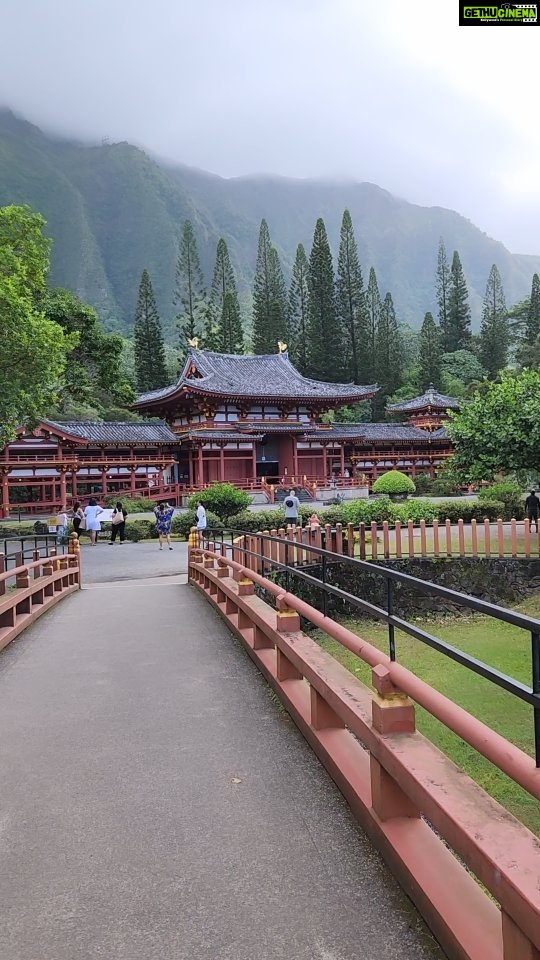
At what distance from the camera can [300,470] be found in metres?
42.5

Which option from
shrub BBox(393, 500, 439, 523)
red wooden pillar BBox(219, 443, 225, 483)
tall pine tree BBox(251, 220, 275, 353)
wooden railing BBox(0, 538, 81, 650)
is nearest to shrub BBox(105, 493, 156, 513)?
red wooden pillar BBox(219, 443, 225, 483)

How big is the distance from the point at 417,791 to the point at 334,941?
1.85 feet

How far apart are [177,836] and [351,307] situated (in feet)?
211

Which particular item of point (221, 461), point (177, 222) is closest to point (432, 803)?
point (221, 461)

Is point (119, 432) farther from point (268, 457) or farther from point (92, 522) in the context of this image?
point (92, 522)

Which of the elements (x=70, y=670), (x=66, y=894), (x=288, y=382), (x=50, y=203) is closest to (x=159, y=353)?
(x=288, y=382)

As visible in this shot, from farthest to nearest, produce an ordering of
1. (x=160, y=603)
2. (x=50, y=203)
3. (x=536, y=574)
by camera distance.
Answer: (x=50, y=203) → (x=536, y=574) → (x=160, y=603)

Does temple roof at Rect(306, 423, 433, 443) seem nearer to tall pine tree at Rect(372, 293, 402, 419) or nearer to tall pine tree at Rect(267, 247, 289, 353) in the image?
tall pine tree at Rect(372, 293, 402, 419)

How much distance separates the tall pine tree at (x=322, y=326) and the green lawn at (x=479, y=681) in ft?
161

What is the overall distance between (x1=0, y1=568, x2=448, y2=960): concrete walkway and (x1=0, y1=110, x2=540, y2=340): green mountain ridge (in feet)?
332

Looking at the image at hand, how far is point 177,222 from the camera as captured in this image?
5290 inches

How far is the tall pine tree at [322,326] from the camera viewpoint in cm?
6116

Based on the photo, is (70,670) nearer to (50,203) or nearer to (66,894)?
(66,894)

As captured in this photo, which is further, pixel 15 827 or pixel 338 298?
pixel 338 298
